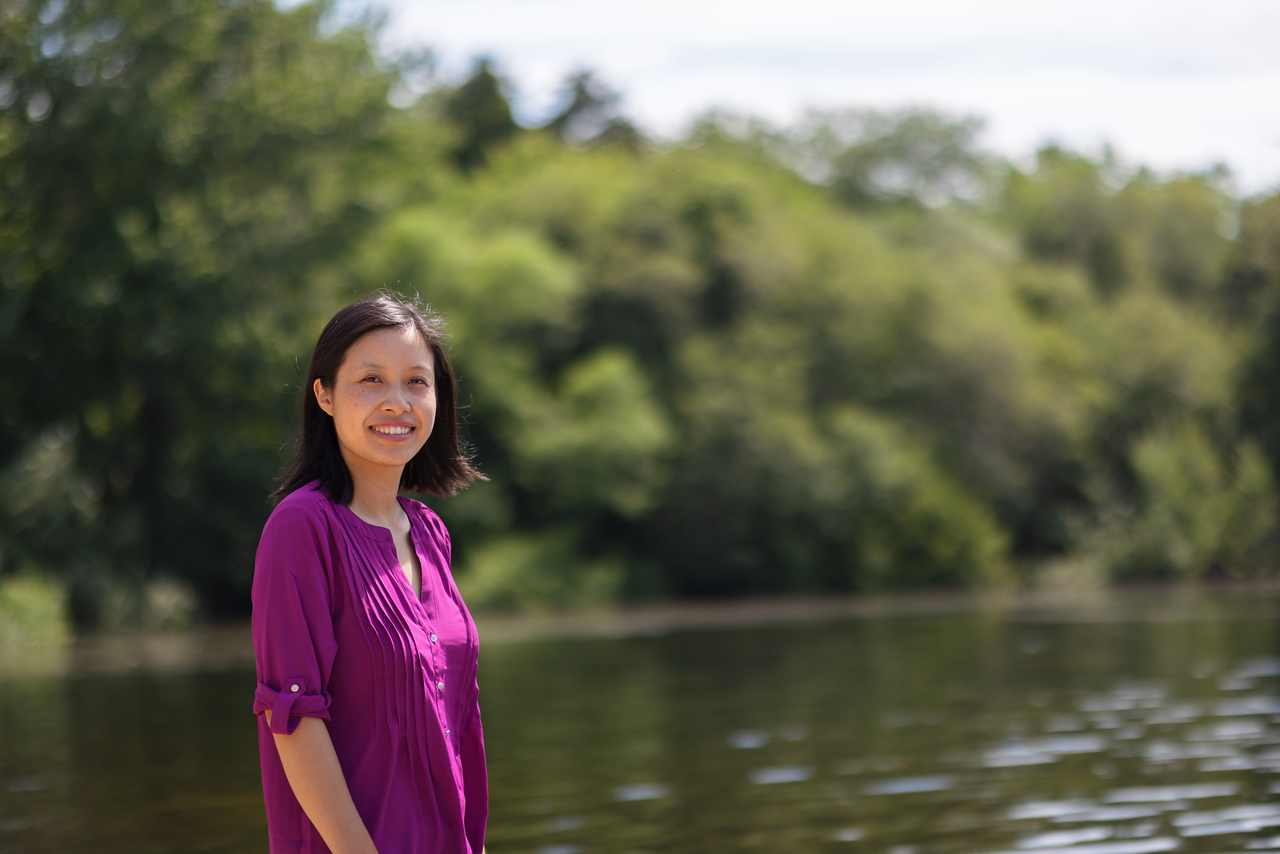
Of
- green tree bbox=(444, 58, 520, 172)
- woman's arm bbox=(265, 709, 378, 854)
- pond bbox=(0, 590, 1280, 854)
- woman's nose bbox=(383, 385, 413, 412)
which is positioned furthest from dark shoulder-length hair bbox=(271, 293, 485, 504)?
green tree bbox=(444, 58, 520, 172)

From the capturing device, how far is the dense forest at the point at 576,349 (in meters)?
30.5

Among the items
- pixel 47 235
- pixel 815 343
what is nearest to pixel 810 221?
pixel 815 343

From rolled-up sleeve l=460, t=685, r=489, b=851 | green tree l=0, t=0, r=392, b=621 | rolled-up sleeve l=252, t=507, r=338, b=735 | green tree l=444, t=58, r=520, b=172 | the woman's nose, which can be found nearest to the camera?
rolled-up sleeve l=252, t=507, r=338, b=735

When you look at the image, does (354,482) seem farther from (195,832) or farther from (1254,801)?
(1254,801)

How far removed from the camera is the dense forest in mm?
30500

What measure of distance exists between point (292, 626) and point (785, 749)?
929 cm

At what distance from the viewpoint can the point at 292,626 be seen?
8.69 feet

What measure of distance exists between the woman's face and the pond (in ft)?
17.7

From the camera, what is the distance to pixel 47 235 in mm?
31203

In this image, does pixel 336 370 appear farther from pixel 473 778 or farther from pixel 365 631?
pixel 473 778

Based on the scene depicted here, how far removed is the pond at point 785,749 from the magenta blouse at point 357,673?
5.30 m

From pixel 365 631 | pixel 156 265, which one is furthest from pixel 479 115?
pixel 365 631

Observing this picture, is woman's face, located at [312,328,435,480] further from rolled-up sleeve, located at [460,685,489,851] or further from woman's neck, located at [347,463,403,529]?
rolled-up sleeve, located at [460,685,489,851]

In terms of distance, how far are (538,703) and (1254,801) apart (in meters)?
8.31
